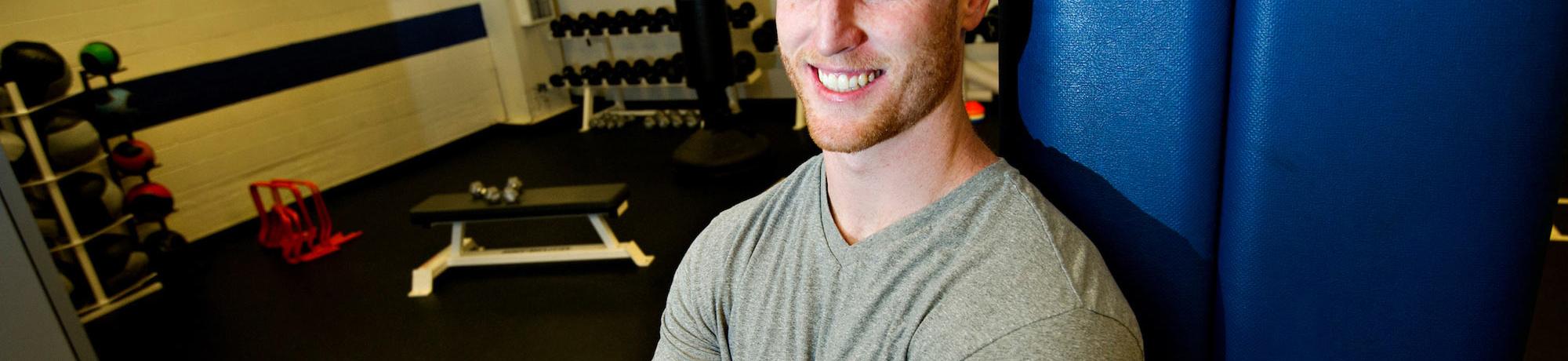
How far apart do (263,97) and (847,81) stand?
Answer: 397cm

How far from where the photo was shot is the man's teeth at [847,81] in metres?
0.93

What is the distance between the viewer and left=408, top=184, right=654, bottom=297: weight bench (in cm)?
311

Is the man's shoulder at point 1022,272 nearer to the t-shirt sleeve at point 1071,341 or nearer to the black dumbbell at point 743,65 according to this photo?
the t-shirt sleeve at point 1071,341

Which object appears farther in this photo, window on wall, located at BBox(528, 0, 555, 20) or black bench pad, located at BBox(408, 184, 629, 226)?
window on wall, located at BBox(528, 0, 555, 20)

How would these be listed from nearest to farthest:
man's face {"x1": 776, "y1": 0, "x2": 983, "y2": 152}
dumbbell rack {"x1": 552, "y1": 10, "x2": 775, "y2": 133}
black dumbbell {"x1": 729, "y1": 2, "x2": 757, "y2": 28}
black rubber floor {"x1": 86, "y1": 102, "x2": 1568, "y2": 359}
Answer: man's face {"x1": 776, "y1": 0, "x2": 983, "y2": 152} → black rubber floor {"x1": 86, "y1": 102, "x2": 1568, "y2": 359} → black dumbbell {"x1": 729, "y1": 2, "x2": 757, "y2": 28} → dumbbell rack {"x1": 552, "y1": 10, "x2": 775, "y2": 133}

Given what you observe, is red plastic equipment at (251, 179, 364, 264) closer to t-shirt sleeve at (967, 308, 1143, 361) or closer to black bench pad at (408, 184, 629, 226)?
black bench pad at (408, 184, 629, 226)

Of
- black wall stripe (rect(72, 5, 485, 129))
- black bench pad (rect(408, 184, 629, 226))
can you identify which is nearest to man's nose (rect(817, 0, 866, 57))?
black bench pad (rect(408, 184, 629, 226))

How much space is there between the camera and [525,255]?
322 cm

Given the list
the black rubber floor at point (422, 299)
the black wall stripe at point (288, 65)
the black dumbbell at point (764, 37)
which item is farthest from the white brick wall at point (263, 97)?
the black dumbbell at point (764, 37)

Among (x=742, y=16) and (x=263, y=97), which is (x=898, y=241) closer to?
(x=263, y=97)

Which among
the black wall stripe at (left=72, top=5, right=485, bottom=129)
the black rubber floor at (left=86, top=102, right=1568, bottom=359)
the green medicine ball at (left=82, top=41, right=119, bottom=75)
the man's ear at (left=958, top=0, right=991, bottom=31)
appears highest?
the man's ear at (left=958, top=0, right=991, bottom=31)

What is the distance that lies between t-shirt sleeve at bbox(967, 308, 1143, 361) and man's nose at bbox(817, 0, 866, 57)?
33 cm

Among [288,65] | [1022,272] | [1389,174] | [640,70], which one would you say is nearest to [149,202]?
[288,65]

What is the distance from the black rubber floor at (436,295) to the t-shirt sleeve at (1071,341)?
1.88m
